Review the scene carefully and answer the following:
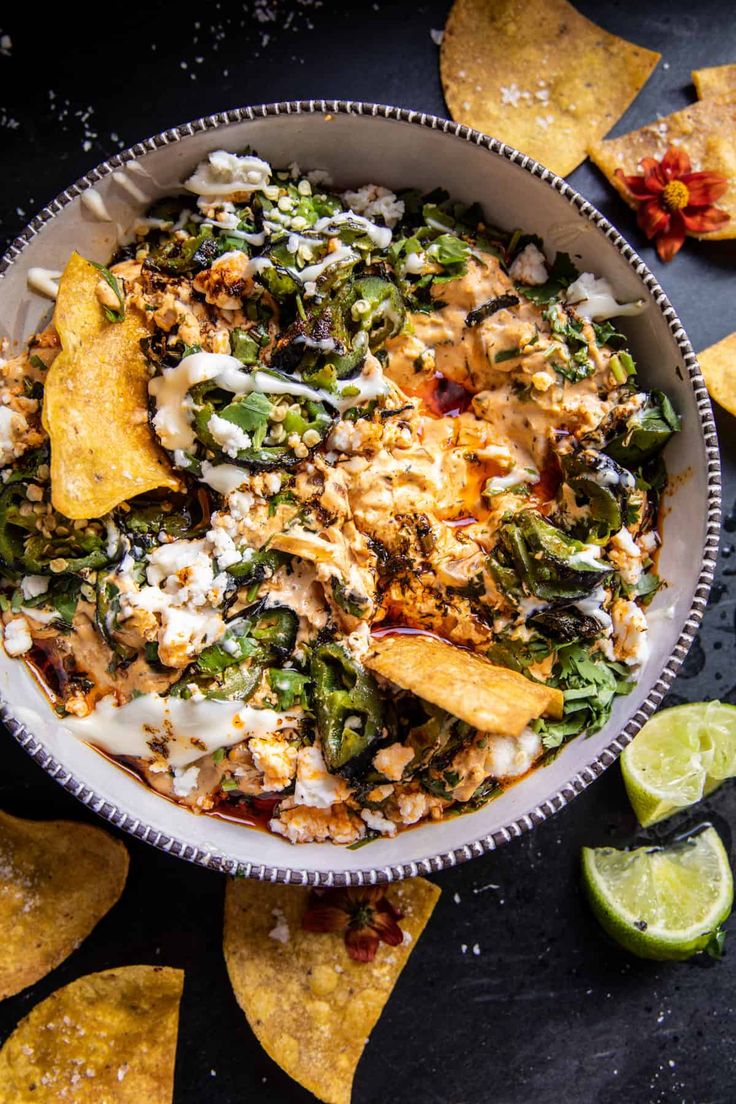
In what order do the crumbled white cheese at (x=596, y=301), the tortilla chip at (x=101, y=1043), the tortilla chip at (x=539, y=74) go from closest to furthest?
the crumbled white cheese at (x=596, y=301)
the tortilla chip at (x=101, y=1043)
the tortilla chip at (x=539, y=74)

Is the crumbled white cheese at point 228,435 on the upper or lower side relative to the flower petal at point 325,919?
upper

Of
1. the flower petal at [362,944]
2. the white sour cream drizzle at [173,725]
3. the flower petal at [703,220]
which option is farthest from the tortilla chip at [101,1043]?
the flower petal at [703,220]

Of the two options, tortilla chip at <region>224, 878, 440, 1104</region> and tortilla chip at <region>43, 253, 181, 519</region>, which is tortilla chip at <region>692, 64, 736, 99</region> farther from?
tortilla chip at <region>224, 878, 440, 1104</region>

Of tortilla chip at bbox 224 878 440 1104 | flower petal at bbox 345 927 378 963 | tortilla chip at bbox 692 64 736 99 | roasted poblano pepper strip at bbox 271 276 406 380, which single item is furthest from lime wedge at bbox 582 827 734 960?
tortilla chip at bbox 692 64 736 99

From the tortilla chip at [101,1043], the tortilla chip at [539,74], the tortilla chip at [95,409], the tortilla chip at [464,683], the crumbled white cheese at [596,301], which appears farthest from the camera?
the tortilla chip at [539,74]

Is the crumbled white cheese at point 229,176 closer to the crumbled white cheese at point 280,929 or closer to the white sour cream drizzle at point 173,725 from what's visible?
the white sour cream drizzle at point 173,725

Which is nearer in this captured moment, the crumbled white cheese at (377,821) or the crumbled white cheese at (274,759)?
the crumbled white cheese at (274,759)

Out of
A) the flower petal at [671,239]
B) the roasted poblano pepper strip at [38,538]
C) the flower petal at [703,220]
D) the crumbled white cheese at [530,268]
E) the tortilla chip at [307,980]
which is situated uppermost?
the flower petal at [703,220]
